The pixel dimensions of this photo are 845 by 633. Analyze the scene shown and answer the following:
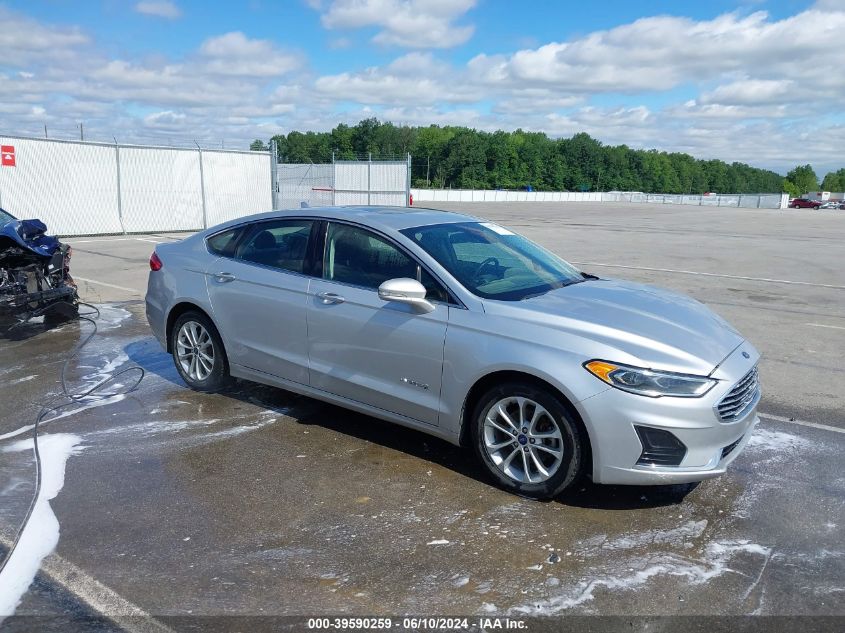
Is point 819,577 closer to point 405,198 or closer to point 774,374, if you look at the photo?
point 774,374

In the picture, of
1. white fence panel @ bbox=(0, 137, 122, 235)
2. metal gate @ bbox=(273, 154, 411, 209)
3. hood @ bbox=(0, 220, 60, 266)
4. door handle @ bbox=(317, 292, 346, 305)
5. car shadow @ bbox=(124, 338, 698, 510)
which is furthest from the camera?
metal gate @ bbox=(273, 154, 411, 209)

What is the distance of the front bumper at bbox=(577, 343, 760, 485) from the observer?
3.71 metres

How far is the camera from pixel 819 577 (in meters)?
3.36

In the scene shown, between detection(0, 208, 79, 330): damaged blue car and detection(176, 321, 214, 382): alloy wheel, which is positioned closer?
detection(176, 321, 214, 382): alloy wheel

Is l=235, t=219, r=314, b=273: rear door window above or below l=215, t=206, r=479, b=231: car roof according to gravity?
below

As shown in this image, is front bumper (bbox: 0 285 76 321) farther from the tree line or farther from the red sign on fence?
the tree line

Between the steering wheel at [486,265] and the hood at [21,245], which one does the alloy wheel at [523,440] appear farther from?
the hood at [21,245]

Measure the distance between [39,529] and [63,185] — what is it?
778 inches

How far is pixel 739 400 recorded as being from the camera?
157 inches

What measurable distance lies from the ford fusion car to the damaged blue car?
3311 mm

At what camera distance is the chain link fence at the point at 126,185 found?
20.0 metres

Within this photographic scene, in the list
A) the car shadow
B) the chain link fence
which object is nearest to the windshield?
the car shadow

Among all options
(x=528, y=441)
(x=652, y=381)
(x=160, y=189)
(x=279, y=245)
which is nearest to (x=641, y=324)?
(x=652, y=381)

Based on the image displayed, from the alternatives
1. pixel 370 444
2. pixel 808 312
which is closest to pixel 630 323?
pixel 370 444
